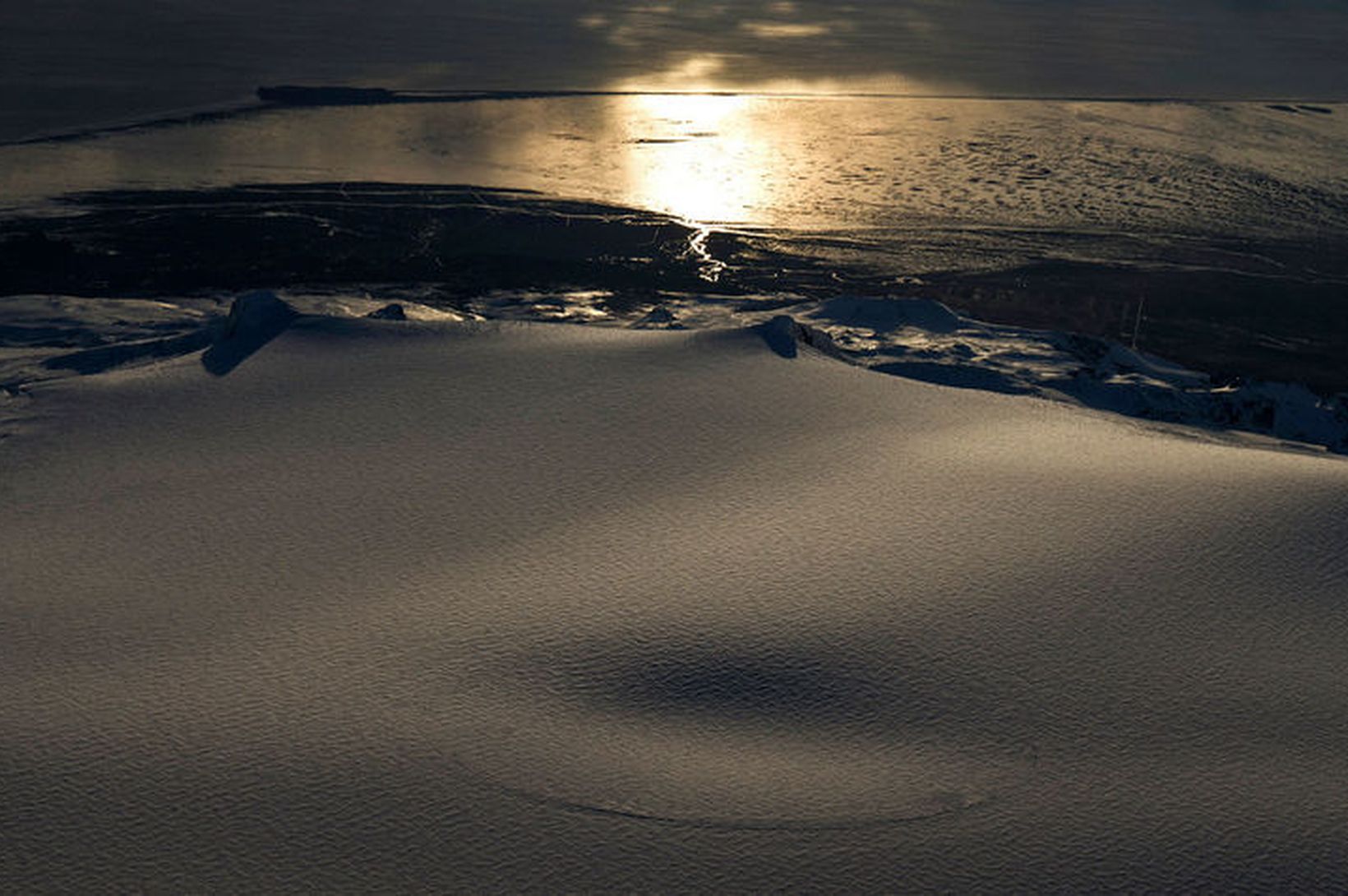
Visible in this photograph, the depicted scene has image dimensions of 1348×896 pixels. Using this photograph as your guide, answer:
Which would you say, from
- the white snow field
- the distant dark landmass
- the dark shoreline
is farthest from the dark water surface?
the white snow field

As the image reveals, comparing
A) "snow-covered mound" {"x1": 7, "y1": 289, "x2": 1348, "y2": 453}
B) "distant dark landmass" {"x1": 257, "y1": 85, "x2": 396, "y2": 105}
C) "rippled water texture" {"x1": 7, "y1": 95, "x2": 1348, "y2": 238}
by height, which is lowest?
"snow-covered mound" {"x1": 7, "y1": 289, "x2": 1348, "y2": 453}

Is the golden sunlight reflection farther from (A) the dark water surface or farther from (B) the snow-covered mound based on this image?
(B) the snow-covered mound

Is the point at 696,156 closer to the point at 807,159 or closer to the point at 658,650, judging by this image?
the point at 807,159

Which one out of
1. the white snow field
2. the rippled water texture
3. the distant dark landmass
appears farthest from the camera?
the distant dark landmass

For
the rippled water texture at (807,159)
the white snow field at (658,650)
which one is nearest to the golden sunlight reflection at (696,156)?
the rippled water texture at (807,159)

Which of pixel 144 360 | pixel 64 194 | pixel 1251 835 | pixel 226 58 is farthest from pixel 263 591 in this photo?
pixel 226 58

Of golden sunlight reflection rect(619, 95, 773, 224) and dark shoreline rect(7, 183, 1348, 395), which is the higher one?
golden sunlight reflection rect(619, 95, 773, 224)
